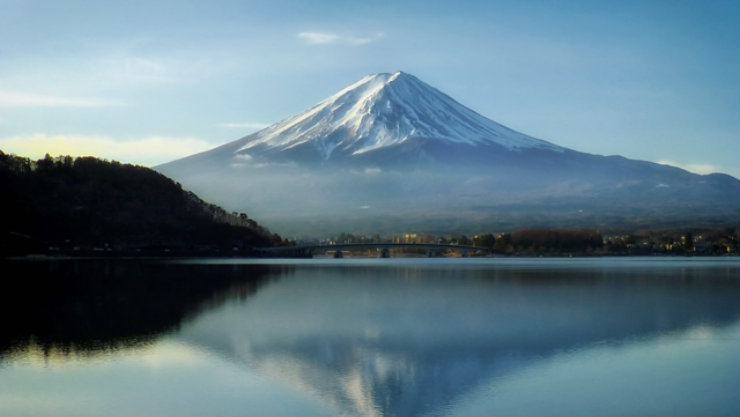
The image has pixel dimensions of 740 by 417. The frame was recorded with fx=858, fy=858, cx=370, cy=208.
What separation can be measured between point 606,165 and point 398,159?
36.5 metres

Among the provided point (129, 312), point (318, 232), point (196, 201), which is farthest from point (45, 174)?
point (129, 312)

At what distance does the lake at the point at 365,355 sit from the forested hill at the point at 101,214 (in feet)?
118

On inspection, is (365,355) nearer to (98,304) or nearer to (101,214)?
(98,304)

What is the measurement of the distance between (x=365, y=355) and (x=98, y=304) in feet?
32.0

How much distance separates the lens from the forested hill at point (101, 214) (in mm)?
57969

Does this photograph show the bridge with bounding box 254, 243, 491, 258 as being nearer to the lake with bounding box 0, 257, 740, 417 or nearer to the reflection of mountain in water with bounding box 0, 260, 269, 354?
the reflection of mountain in water with bounding box 0, 260, 269, 354

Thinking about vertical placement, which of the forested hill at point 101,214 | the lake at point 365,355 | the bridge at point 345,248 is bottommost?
the lake at point 365,355

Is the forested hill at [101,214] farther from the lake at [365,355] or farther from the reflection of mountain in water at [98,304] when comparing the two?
the lake at [365,355]

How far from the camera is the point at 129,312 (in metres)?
19.1

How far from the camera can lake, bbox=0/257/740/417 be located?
10.2 metres

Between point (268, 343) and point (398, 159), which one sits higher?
point (398, 159)

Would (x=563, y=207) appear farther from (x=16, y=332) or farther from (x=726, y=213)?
(x=16, y=332)

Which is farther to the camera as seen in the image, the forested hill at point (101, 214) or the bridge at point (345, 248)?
the bridge at point (345, 248)

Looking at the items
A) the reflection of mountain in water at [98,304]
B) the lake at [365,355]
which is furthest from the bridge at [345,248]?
the lake at [365,355]
